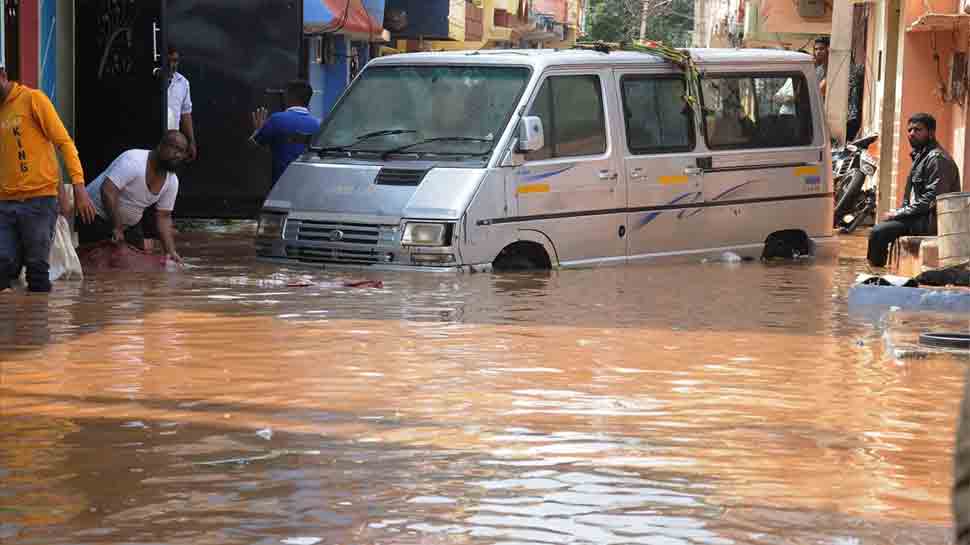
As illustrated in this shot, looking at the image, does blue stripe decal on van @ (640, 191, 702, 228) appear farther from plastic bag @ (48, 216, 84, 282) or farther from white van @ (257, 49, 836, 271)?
plastic bag @ (48, 216, 84, 282)

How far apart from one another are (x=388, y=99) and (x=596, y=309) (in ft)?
8.76

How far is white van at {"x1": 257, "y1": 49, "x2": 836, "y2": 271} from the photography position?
1158cm

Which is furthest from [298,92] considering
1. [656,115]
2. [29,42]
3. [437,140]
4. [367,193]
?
[656,115]

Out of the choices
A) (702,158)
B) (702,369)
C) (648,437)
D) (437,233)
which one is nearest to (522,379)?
(702,369)

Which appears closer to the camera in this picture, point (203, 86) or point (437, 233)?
point (437, 233)

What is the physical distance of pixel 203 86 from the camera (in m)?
17.3

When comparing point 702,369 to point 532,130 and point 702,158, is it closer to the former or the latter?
point 532,130

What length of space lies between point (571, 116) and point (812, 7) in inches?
753

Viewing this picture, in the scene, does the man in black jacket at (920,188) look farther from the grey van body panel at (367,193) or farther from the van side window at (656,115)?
the grey van body panel at (367,193)

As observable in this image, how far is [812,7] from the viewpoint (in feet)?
99.6

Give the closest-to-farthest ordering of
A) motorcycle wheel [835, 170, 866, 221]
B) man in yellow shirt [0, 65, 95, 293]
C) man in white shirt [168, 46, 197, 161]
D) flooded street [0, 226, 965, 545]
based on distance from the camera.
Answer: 1. flooded street [0, 226, 965, 545]
2. man in yellow shirt [0, 65, 95, 293]
3. man in white shirt [168, 46, 197, 161]
4. motorcycle wheel [835, 170, 866, 221]

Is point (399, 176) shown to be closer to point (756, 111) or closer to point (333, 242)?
point (333, 242)

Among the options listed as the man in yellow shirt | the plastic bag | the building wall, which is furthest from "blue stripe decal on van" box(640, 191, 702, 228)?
the building wall

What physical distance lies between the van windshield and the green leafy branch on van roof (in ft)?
4.07
